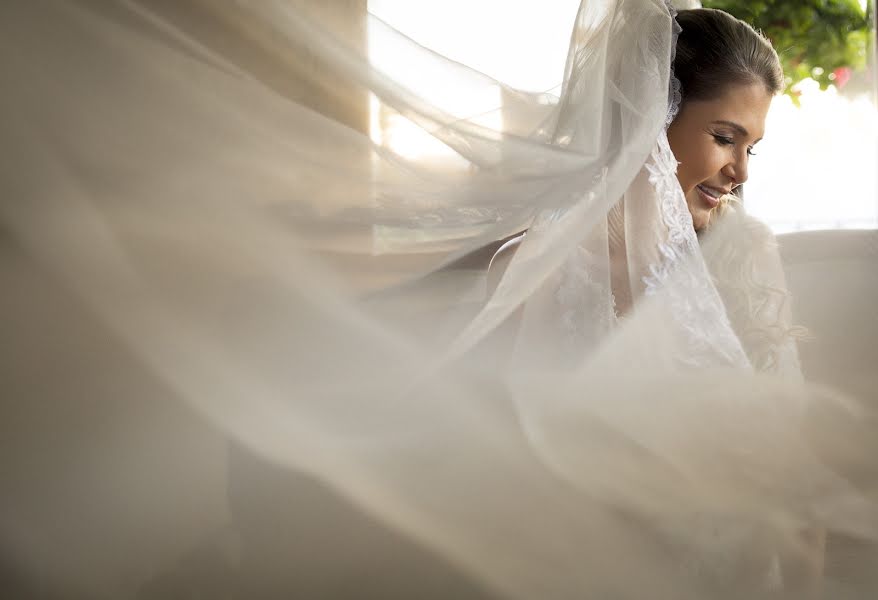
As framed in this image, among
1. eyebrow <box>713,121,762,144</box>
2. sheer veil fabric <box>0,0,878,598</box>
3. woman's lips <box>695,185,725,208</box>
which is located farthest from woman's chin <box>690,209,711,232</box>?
sheer veil fabric <box>0,0,878,598</box>

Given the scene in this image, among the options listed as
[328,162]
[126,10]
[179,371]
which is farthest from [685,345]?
[126,10]

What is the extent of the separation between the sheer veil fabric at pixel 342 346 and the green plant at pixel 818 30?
958 millimetres

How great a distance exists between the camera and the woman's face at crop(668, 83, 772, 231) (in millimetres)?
1137

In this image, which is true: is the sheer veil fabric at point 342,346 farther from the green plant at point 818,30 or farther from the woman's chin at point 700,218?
the green plant at point 818,30

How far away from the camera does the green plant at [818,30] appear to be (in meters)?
1.75

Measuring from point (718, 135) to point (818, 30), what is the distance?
836mm

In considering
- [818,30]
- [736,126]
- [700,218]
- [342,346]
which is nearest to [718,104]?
[736,126]

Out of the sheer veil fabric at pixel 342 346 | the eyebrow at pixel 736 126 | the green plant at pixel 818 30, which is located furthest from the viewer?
the green plant at pixel 818 30

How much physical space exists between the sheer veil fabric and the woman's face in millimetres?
200

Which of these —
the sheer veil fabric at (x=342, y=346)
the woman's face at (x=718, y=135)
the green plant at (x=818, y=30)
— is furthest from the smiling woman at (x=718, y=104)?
the green plant at (x=818, y=30)

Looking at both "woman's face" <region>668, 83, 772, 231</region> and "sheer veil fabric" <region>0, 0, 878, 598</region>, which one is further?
"woman's face" <region>668, 83, 772, 231</region>

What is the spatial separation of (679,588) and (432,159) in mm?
547

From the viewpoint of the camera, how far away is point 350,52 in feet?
2.70

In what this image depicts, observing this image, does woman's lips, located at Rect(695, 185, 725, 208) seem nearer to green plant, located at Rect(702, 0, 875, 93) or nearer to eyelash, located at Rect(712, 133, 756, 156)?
eyelash, located at Rect(712, 133, 756, 156)
